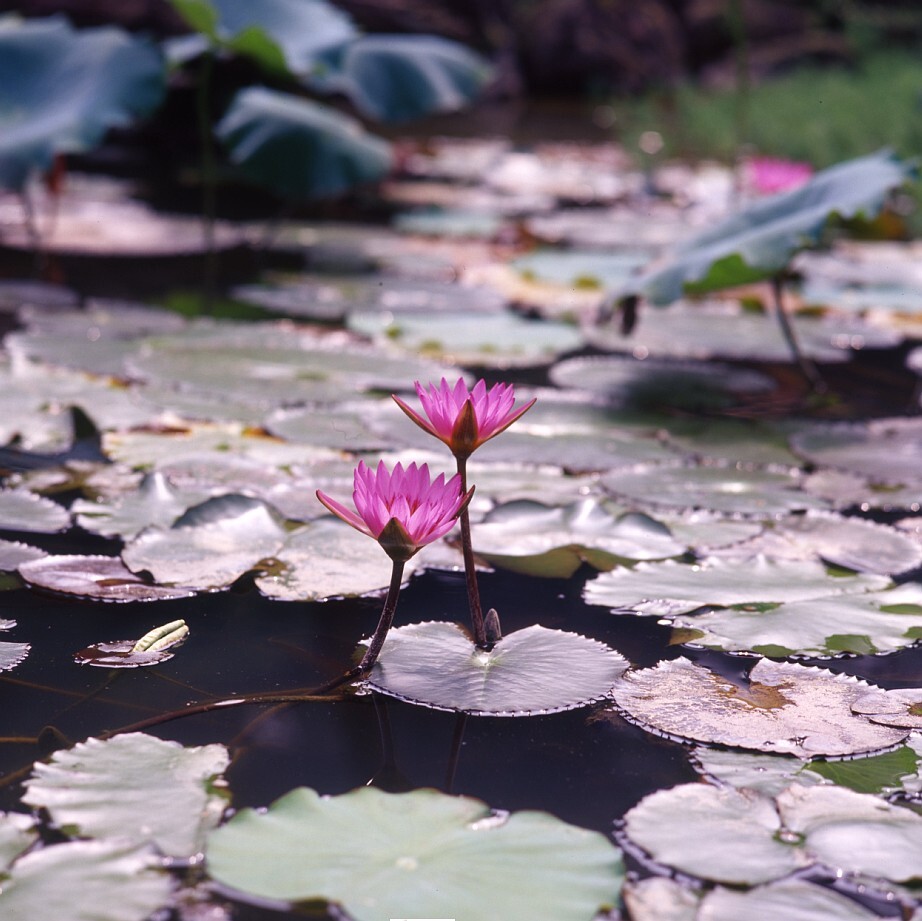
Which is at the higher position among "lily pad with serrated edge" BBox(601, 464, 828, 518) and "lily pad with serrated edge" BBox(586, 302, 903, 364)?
"lily pad with serrated edge" BBox(586, 302, 903, 364)

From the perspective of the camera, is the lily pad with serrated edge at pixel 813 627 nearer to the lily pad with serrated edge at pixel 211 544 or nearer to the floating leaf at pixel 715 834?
the floating leaf at pixel 715 834

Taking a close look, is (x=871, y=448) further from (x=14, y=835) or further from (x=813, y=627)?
(x=14, y=835)

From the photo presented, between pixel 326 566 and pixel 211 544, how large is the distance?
0.14m

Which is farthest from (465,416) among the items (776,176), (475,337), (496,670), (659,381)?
(776,176)

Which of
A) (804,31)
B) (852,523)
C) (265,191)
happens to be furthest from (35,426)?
(804,31)

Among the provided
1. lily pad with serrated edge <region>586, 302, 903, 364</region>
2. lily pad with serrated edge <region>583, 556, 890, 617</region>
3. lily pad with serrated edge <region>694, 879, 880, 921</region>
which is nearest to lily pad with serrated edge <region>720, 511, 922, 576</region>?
lily pad with serrated edge <region>583, 556, 890, 617</region>

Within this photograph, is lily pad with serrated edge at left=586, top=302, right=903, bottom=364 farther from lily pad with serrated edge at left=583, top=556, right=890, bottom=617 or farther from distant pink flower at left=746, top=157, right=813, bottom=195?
lily pad with serrated edge at left=583, top=556, right=890, bottom=617

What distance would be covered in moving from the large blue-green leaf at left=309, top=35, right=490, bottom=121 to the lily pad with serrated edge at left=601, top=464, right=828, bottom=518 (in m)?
1.85

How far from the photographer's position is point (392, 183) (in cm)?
489

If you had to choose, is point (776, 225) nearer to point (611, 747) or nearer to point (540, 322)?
point (540, 322)

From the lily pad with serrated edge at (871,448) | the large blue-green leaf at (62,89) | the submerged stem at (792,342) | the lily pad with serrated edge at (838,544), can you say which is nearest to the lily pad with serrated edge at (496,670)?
the lily pad with serrated edge at (838,544)

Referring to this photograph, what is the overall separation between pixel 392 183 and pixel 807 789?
4264 millimetres

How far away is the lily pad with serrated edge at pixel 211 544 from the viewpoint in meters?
1.27

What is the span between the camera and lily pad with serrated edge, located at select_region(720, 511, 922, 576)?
138cm
